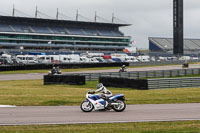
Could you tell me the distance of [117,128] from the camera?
12141 mm

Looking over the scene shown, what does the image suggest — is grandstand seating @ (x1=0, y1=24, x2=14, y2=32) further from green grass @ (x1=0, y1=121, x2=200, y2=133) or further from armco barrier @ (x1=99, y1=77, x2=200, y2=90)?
green grass @ (x1=0, y1=121, x2=200, y2=133)

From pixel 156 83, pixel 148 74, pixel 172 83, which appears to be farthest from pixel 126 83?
pixel 148 74

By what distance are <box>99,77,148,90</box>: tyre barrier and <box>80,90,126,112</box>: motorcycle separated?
11.4 meters

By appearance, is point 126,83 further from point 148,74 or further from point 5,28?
point 5,28

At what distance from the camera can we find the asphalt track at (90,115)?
13.8 meters

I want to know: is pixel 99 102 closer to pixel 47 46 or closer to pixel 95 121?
pixel 95 121

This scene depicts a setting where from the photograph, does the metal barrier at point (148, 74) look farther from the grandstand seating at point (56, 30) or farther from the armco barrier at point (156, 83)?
the grandstand seating at point (56, 30)

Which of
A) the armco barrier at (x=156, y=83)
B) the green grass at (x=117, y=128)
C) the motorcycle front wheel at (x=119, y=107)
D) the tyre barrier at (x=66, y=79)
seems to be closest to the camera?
the green grass at (x=117, y=128)

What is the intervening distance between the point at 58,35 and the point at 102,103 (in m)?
112

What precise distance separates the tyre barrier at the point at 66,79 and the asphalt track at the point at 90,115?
15403 millimetres

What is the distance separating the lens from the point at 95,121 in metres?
13.7

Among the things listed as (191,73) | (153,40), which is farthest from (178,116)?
(153,40)

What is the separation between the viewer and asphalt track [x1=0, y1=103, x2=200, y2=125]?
13820 mm

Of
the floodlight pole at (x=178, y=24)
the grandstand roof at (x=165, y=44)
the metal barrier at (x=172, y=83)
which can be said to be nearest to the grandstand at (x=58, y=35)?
the grandstand roof at (x=165, y=44)
